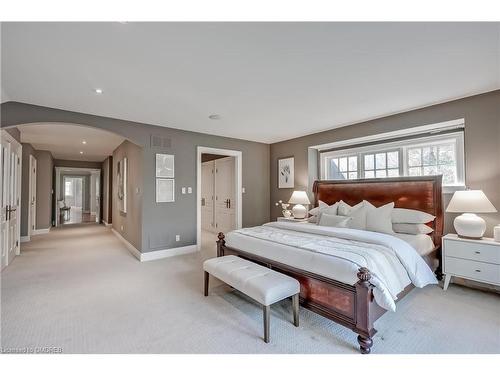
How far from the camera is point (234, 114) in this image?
3.76 metres

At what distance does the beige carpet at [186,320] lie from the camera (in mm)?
1904

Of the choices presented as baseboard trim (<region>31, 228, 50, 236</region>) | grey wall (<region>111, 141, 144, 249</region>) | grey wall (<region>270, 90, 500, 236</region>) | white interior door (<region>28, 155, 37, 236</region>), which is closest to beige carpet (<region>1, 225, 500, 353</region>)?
grey wall (<region>111, 141, 144, 249</region>)

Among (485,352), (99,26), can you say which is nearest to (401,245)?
(485,352)

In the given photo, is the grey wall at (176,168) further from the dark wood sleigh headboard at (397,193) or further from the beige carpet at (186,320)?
the dark wood sleigh headboard at (397,193)

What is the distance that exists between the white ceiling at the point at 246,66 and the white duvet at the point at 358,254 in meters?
1.78

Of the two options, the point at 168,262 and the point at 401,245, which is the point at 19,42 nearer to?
the point at 168,262

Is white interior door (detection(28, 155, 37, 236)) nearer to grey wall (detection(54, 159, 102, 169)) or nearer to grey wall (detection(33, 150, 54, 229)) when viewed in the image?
grey wall (detection(33, 150, 54, 229))

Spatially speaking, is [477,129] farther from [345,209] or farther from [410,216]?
[345,209]

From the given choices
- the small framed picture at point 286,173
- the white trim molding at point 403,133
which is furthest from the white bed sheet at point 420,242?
the small framed picture at point 286,173

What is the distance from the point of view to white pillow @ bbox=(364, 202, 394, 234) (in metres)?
3.25

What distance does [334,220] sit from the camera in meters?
3.62

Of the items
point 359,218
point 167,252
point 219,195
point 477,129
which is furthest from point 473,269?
point 219,195

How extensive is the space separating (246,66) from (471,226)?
3151mm
